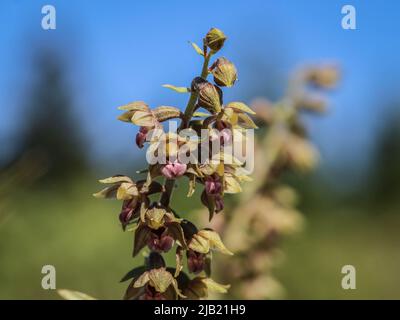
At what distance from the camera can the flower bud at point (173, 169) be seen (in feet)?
6.18

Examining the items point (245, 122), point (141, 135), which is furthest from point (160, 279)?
point (245, 122)

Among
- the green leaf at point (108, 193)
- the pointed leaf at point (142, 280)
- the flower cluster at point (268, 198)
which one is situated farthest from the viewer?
the flower cluster at point (268, 198)

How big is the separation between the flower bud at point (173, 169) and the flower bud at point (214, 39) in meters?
0.35

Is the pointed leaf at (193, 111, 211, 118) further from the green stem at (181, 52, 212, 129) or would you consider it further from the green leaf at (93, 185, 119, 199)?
the green leaf at (93, 185, 119, 199)

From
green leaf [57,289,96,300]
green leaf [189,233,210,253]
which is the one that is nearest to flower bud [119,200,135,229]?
green leaf [189,233,210,253]

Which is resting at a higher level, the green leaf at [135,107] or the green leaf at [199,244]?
the green leaf at [135,107]

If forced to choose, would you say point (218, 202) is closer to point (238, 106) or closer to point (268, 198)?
point (238, 106)

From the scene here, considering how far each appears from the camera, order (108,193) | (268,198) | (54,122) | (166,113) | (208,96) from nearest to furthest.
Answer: (208,96)
(166,113)
(108,193)
(268,198)
(54,122)

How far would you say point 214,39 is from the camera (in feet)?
6.17

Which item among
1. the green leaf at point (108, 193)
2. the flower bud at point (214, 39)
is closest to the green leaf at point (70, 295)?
the green leaf at point (108, 193)

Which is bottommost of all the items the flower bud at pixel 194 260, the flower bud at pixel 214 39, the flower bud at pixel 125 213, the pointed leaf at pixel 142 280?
the pointed leaf at pixel 142 280

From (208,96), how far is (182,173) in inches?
9.2

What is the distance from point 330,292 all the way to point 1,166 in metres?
3.43

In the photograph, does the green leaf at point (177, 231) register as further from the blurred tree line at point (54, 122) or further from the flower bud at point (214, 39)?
the blurred tree line at point (54, 122)
